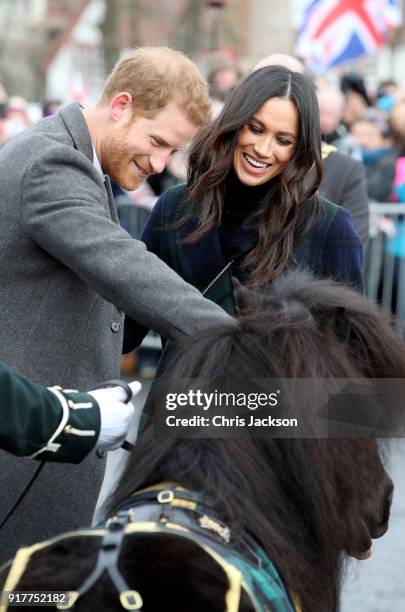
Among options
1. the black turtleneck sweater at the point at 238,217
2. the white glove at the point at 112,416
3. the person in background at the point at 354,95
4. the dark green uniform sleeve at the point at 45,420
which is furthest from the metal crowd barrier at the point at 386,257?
the dark green uniform sleeve at the point at 45,420

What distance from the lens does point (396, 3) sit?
13.7 meters

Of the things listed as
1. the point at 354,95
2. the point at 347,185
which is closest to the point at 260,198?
the point at 347,185

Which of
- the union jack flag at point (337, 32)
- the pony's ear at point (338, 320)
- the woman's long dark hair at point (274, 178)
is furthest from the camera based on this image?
the union jack flag at point (337, 32)

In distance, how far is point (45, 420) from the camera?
2.20 m

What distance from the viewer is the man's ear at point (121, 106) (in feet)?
8.95

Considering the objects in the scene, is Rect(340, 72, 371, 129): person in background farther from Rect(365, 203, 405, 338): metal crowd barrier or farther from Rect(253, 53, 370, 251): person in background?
Rect(253, 53, 370, 251): person in background

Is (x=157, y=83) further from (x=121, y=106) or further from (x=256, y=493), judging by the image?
(x=256, y=493)

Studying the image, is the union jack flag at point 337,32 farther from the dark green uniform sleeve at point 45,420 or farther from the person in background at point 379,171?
the dark green uniform sleeve at point 45,420

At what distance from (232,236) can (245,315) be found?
68 cm

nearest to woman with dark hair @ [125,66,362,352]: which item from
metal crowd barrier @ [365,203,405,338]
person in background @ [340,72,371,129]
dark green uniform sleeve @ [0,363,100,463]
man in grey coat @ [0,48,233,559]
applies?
man in grey coat @ [0,48,233,559]

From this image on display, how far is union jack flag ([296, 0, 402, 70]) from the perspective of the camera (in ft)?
37.9

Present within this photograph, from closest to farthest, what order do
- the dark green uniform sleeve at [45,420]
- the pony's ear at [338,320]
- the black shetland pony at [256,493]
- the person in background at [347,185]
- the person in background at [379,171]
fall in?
the black shetland pony at [256,493] < the dark green uniform sleeve at [45,420] < the pony's ear at [338,320] < the person in background at [347,185] < the person in background at [379,171]

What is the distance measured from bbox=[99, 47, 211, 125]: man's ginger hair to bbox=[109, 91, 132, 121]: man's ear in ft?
0.04

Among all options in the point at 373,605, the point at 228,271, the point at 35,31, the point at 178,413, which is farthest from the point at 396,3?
the point at 35,31
